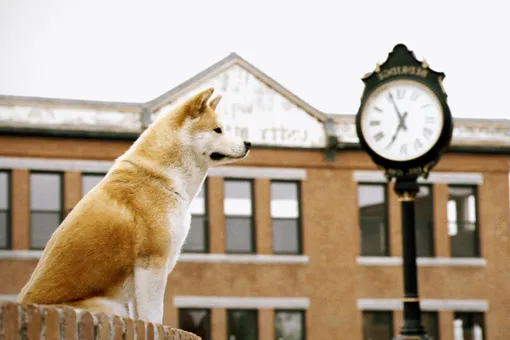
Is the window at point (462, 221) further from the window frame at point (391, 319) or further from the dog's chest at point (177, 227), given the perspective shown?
the dog's chest at point (177, 227)

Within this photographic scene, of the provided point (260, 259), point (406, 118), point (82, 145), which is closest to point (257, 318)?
point (260, 259)

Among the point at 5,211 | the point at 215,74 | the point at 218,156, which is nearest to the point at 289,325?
the point at 215,74

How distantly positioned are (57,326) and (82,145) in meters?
27.1

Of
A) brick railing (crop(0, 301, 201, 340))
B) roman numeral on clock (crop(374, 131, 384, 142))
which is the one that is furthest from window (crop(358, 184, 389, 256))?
brick railing (crop(0, 301, 201, 340))

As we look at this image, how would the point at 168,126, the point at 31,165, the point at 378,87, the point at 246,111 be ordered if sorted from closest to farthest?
the point at 168,126, the point at 378,87, the point at 31,165, the point at 246,111

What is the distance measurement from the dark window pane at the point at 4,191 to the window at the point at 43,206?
0.64m

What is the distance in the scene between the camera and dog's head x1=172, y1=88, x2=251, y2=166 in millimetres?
5387

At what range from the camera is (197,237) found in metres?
31.0

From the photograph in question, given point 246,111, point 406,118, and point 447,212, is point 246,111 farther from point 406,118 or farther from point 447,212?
point 406,118

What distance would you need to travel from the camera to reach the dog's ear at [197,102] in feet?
17.9

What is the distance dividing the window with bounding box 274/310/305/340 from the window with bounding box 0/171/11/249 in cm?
768

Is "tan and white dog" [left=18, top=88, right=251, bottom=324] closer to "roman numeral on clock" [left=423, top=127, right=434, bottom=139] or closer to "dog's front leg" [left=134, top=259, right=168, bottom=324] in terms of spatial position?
"dog's front leg" [left=134, top=259, right=168, bottom=324]

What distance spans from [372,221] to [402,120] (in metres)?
17.5

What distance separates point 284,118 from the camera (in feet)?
105
